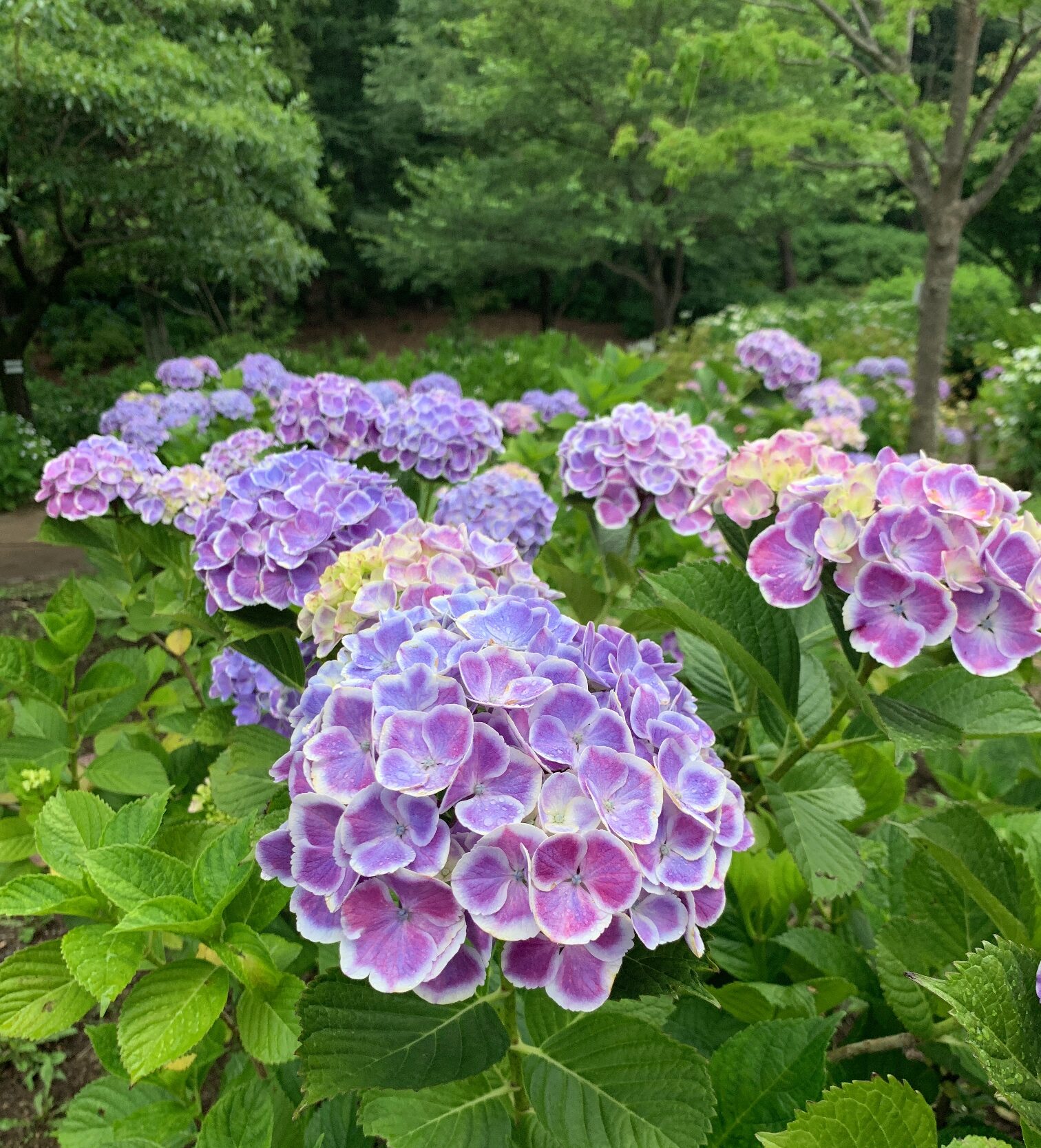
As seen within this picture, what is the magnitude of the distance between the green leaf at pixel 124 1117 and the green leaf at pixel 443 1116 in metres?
0.51

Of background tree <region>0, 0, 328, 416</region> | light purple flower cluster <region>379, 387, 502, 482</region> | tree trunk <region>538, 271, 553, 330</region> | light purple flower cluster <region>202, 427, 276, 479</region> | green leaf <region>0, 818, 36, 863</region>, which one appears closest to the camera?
green leaf <region>0, 818, 36, 863</region>

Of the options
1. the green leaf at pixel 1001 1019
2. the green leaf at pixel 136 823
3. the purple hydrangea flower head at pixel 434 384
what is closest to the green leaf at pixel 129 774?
the green leaf at pixel 136 823

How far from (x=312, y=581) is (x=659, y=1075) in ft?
2.72

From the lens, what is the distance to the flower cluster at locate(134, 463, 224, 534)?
2.07 metres

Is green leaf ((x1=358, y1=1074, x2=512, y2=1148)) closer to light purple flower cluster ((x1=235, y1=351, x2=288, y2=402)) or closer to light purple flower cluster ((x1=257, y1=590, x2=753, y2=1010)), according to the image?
light purple flower cluster ((x1=257, y1=590, x2=753, y2=1010))

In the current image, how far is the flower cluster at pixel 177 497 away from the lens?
6.78 ft

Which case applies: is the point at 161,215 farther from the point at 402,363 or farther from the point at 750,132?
the point at 750,132

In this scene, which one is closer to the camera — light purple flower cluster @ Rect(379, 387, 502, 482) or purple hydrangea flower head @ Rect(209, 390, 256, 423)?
light purple flower cluster @ Rect(379, 387, 502, 482)

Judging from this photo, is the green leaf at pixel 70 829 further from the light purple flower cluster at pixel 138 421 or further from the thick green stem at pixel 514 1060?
the light purple flower cluster at pixel 138 421

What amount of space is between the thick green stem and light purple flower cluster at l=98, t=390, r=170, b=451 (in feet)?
10.7

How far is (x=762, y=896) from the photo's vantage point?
140 centimetres

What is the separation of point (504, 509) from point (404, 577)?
907mm

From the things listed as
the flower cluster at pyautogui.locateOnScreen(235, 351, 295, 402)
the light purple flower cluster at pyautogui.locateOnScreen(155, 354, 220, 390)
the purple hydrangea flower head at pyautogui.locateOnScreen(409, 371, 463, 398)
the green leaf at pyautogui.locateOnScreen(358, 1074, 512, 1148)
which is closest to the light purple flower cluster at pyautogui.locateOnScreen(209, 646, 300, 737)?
the green leaf at pyautogui.locateOnScreen(358, 1074, 512, 1148)

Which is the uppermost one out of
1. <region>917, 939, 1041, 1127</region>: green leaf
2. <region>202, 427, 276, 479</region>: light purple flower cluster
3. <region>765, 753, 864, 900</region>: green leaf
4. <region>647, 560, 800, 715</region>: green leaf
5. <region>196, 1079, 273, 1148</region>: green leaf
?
<region>917, 939, 1041, 1127</region>: green leaf
